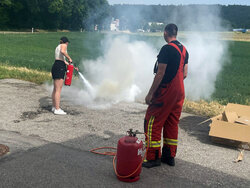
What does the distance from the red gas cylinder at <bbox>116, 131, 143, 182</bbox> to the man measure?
0.47 meters

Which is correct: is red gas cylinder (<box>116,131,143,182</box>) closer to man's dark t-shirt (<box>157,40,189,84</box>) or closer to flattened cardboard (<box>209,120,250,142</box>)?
man's dark t-shirt (<box>157,40,189,84</box>)

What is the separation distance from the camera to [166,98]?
154 inches

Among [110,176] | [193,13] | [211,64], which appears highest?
[193,13]

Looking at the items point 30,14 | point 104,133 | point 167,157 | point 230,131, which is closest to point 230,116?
point 230,131

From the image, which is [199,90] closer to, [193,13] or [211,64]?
[211,64]

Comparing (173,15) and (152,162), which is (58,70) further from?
(173,15)

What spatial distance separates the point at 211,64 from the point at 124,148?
8.89m

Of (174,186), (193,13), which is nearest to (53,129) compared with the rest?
(174,186)

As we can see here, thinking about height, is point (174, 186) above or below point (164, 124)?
below

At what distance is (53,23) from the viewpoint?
5394 cm

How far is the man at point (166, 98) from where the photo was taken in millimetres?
3850

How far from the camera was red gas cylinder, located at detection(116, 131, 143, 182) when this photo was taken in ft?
11.5

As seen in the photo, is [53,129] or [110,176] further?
[53,129]

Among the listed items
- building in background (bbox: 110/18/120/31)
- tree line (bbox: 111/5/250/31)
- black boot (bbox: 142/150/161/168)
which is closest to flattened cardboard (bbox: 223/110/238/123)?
black boot (bbox: 142/150/161/168)
